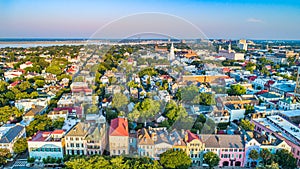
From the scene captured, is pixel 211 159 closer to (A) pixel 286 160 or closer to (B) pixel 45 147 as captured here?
(A) pixel 286 160

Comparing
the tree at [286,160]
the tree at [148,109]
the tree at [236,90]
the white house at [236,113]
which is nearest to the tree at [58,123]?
the tree at [148,109]

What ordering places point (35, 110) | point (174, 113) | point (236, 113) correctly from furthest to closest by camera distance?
point (35, 110) < point (236, 113) < point (174, 113)

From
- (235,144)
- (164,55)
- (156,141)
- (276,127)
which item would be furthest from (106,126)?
(164,55)

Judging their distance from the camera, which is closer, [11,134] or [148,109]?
[11,134]

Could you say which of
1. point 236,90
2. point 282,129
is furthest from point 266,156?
point 236,90

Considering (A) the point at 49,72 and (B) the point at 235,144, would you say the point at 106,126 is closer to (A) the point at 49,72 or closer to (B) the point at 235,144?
(B) the point at 235,144

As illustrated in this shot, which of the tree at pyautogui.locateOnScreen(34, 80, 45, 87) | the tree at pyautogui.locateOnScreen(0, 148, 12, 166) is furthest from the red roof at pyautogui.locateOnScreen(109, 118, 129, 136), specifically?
the tree at pyautogui.locateOnScreen(34, 80, 45, 87)

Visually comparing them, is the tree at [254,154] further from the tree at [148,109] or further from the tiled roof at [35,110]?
the tiled roof at [35,110]
